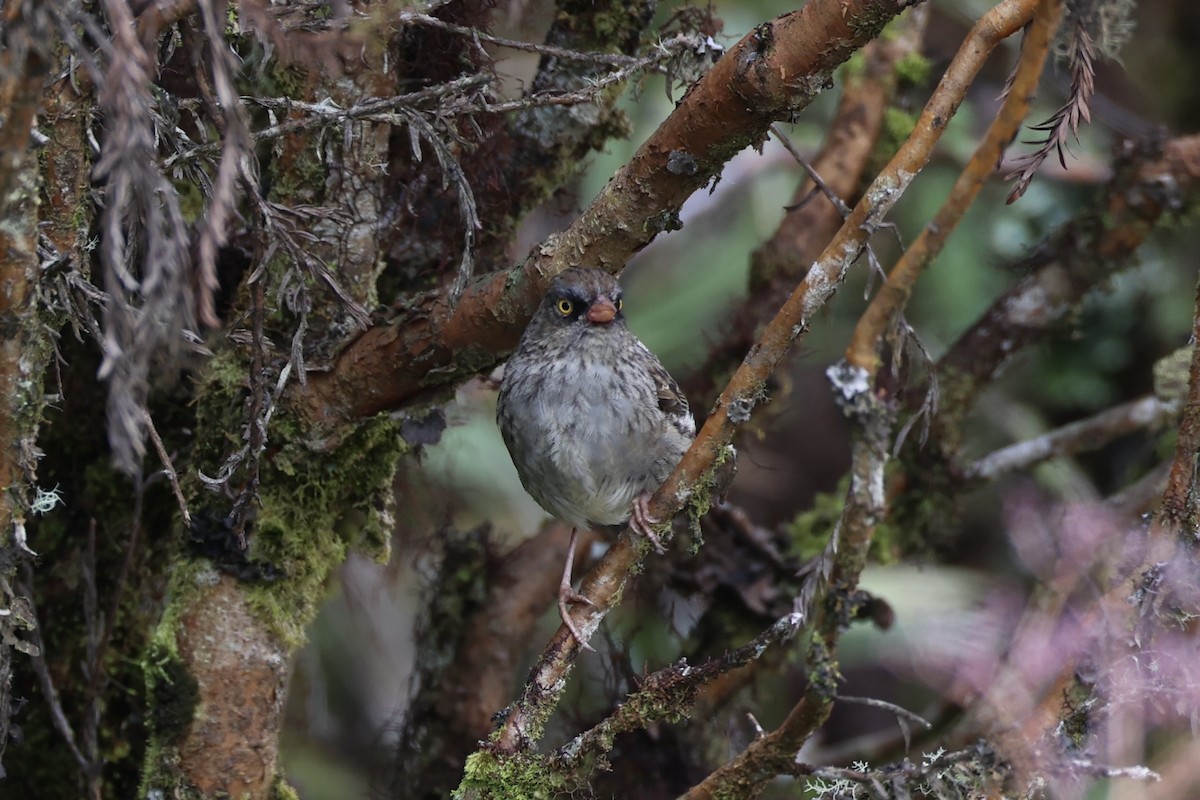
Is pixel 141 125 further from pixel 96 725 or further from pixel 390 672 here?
pixel 390 672

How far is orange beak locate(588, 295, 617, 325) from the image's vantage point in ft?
12.3

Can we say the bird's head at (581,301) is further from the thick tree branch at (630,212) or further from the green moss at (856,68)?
the green moss at (856,68)

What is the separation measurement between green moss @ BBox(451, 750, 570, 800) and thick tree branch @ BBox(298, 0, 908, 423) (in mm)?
1107

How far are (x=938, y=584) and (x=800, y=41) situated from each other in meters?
4.40

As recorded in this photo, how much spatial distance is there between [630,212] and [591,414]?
0.85m

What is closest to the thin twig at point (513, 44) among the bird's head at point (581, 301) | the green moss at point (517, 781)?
the bird's head at point (581, 301)

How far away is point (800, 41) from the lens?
9.23ft

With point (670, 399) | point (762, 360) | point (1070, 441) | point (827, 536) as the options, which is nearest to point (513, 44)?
point (762, 360)

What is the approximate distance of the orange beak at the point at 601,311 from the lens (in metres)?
3.75

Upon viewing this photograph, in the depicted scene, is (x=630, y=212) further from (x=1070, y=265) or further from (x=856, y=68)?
(x=1070, y=265)

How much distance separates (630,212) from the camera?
324 centimetres

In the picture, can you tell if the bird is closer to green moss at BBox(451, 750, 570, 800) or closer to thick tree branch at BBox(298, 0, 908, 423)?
thick tree branch at BBox(298, 0, 908, 423)

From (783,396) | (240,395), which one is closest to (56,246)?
(240,395)

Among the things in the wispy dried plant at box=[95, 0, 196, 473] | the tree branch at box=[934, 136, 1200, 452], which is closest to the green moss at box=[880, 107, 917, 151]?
the tree branch at box=[934, 136, 1200, 452]
